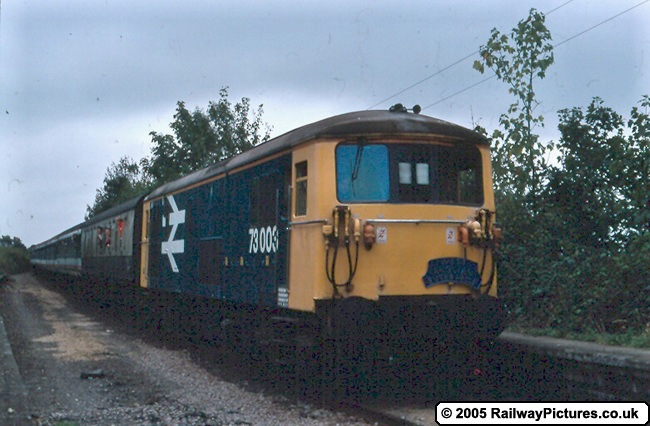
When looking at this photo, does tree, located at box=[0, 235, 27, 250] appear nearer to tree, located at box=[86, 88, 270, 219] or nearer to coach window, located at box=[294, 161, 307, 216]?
tree, located at box=[86, 88, 270, 219]

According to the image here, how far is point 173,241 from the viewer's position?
1349 centimetres

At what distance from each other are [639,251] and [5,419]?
748cm

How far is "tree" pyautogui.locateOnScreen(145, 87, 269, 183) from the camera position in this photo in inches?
1571

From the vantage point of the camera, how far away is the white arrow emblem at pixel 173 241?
12929 mm

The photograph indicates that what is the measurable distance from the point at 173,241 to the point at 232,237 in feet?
11.8

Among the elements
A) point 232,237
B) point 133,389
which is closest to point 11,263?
point 232,237

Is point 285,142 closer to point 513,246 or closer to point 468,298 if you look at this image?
point 468,298

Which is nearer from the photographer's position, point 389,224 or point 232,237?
point 389,224

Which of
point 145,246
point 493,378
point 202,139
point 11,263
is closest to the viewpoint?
point 493,378

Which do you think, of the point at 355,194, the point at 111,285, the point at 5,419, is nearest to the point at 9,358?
the point at 5,419

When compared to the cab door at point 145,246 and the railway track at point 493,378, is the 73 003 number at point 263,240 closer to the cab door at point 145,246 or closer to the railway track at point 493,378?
the railway track at point 493,378

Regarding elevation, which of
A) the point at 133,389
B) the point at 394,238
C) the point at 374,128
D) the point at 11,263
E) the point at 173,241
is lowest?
the point at 133,389

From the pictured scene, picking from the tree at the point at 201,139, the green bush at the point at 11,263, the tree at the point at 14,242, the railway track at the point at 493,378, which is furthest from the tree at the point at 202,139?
the tree at the point at 14,242

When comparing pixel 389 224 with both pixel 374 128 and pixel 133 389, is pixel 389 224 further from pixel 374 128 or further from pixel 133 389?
pixel 133 389
